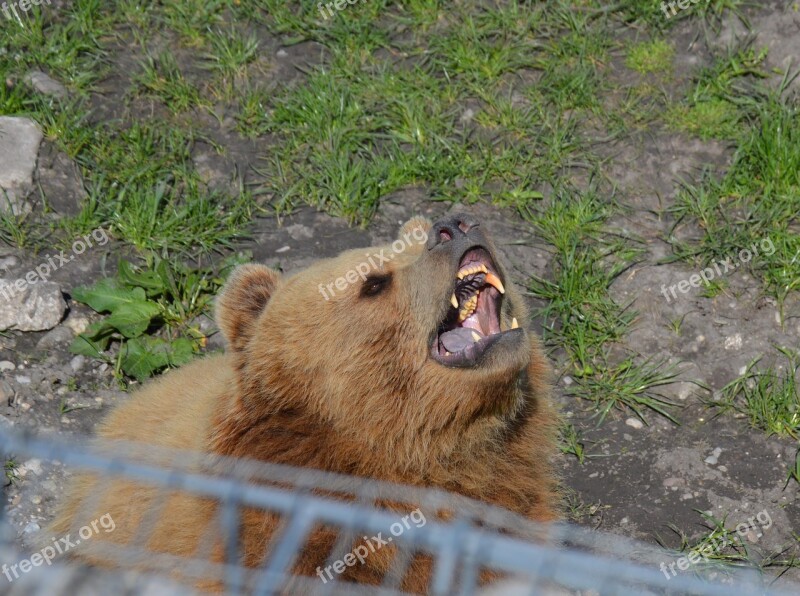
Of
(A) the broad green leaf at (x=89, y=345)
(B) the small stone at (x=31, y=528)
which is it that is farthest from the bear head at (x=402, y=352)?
(A) the broad green leaf at (x=89, y=345)

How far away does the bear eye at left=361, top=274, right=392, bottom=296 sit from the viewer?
3768 mm

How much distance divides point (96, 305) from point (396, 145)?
2.00 meters

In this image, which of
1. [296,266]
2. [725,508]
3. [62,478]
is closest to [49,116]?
[296,266]

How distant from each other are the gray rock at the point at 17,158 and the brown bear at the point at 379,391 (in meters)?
2.26

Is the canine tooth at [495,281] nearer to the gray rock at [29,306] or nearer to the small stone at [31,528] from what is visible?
the small stone at [31,528]

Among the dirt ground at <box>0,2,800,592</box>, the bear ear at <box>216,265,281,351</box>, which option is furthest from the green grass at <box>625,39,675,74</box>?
the bear ear at <box>216,265,281,351</box>

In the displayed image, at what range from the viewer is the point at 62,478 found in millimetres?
4738

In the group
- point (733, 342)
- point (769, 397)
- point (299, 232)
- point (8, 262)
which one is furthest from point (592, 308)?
point (8, 262)

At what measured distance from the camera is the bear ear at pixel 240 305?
13.2 feet

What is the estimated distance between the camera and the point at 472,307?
3912 mm

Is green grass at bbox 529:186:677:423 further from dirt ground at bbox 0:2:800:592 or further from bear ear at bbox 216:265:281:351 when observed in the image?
bear ear at bbox 216:265:281:351

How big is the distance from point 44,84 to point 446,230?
351cm

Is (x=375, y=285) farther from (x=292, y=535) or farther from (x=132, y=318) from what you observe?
(x=132, y=318)

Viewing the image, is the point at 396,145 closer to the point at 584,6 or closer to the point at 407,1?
the point at 407,1
